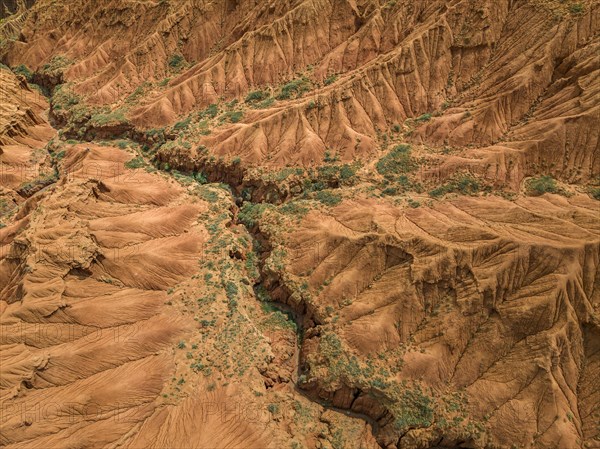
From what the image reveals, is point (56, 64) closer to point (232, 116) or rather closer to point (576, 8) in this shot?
point (232, 116)

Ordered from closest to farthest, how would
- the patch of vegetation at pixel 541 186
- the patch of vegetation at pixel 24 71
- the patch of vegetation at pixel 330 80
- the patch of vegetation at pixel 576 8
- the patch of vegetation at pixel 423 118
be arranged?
the patch of vegetation at pixel 541 186, the patch of vegetation at pixel 576 8, the patch of vegetation at pixel 423 118, the patch of vegetation at pixel 330 80, the patch of vegetation at pixel 24 71

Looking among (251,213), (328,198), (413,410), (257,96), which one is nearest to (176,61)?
(257,96)

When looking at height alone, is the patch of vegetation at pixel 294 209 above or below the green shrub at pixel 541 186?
above

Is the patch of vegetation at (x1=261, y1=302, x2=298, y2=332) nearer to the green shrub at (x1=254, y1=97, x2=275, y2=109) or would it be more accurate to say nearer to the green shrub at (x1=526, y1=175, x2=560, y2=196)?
the green shrub at (x1=526, y1=175, x2=560, y2=196)

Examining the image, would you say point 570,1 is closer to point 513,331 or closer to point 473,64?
point 473,64

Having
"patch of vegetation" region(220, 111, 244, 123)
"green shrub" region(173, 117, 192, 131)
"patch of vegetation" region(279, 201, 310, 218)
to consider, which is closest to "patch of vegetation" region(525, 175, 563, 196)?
"patch of vegetation" region(279, 201, 310, 218)

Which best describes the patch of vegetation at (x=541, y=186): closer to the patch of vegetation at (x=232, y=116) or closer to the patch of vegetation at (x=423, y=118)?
the patch of vegetation at (x=423, y=118)

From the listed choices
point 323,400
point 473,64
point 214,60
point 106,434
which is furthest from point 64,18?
point 323,400

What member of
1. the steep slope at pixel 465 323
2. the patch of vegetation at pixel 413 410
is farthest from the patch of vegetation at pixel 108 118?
the patch of vegetation at pixel 413 410
